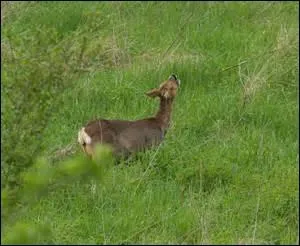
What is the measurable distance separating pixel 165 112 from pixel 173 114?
487 millimetres

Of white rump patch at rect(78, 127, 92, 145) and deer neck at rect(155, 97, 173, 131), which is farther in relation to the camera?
deer neck at rect(155, 97, 173, 131)

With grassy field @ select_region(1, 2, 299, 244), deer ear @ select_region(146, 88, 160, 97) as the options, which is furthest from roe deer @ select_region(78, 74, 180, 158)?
grassy field @ select_region(1, 2, 299, 244)

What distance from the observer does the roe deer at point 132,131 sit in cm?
659

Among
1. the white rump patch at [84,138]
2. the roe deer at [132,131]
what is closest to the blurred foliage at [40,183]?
the roe deer at [132,131]

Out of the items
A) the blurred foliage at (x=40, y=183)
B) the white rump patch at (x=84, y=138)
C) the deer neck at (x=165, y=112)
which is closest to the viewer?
the blurred foliage at (x=40, y=183)

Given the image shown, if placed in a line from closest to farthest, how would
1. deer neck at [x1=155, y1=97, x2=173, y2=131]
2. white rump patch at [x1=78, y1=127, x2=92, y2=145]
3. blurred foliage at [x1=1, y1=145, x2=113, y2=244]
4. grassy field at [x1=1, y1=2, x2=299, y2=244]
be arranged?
blurred foliage at [x1=1, y1=145, x2=113, y2=244]
grassy field at [x1=1, y1=2, x2=299, y2=244]
white rump patch at [x1=78, y1=127, x2=92, y2=145]
deer neck at [x1=155, y1=97, x2=173, y2=131]

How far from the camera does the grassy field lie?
15.1 ft

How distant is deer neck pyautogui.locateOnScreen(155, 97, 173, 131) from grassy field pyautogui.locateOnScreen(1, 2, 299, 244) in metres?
0.15

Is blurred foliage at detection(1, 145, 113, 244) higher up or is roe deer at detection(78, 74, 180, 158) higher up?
blurred foliage at detection(1, 145, 113, 244)

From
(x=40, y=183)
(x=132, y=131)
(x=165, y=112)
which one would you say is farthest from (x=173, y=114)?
(x=40, y=183)

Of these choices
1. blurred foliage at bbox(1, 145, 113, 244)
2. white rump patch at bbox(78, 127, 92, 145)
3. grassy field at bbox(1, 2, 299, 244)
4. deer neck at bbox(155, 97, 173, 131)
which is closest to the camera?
blurred foliage at bbox(1, 145, 113, 244)

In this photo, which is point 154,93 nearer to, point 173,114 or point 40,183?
point 173,114

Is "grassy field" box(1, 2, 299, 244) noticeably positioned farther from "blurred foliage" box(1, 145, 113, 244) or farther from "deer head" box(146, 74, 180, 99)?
"deer head" box(146, 74, 180, 99)

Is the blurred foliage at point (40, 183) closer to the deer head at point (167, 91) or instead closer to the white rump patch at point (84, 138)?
the white rump patch at point (84, 138)
